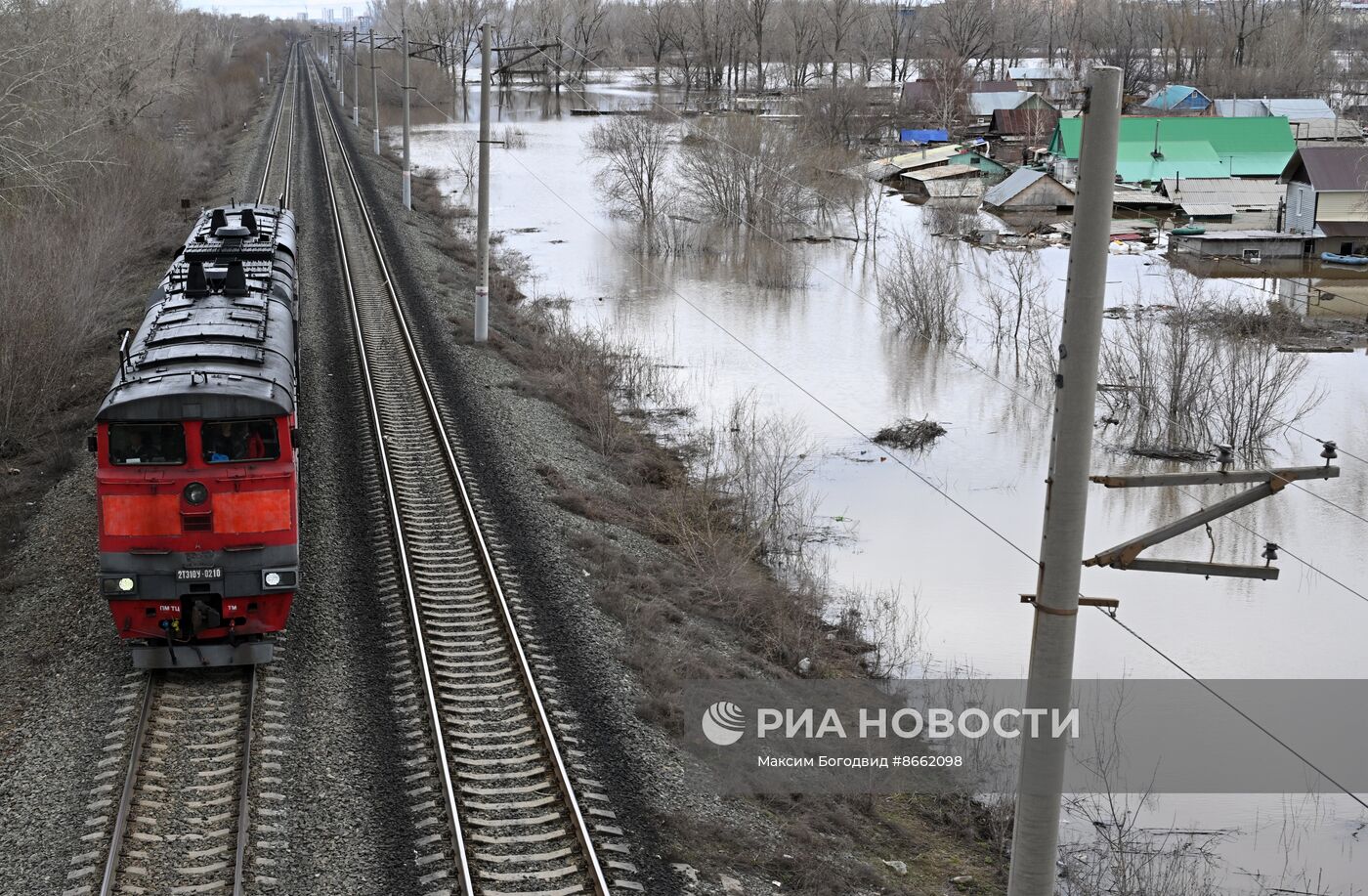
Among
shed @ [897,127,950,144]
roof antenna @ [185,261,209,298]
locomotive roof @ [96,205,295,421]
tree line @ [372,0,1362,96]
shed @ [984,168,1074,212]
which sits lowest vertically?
locomotive roof @ [96,205,295,421]

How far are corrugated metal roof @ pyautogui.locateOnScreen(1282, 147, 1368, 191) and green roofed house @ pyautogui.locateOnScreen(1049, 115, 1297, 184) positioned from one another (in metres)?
13.2

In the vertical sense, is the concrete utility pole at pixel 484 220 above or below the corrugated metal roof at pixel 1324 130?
below

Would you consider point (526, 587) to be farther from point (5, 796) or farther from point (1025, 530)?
point (1025, 530)

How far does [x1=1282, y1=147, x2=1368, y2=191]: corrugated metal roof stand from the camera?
54.1m

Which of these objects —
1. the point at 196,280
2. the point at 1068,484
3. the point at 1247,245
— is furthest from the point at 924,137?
the point at 1068,484

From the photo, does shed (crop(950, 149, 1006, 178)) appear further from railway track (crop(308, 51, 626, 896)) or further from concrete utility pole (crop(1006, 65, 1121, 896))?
concrete utility pole (crop(1006, 65, 1121, 896))

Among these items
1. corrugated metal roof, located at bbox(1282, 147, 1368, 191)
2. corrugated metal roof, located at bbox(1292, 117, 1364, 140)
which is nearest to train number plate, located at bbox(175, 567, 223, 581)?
corrugated metal roof, located at bbox(1282, 147, 1368, 191)

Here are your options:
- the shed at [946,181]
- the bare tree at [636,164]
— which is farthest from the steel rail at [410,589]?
the shed at [946,181]

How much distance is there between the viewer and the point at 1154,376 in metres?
30.4

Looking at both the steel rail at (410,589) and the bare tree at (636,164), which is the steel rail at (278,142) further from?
the bare tree at (636,164)

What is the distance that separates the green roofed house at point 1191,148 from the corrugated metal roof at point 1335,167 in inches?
520

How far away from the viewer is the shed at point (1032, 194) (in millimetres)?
64312

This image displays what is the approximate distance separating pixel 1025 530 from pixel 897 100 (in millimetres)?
Result: 85975

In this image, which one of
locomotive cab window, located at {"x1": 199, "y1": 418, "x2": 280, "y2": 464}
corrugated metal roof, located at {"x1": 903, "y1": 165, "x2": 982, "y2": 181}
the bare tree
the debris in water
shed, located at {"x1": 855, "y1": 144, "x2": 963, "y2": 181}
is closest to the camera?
locomotive cab window, located at {"x1": 199, "y1": 418, "x2": 280, "y2": 464}
